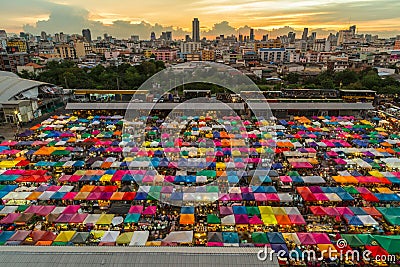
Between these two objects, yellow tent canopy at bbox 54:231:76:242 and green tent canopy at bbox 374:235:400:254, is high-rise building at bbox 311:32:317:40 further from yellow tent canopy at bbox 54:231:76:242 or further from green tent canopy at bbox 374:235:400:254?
yellow tent canopy at bbox 54:231:76:242

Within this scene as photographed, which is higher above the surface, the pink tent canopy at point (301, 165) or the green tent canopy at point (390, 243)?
the pink tent canopy at point (301, 165)

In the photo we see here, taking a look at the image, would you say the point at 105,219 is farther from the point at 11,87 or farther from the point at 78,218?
the point at 11,87

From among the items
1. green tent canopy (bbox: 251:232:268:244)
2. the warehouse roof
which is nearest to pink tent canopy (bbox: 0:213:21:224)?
the warehouse roof

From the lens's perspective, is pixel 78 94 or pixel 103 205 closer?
pixel 103 205

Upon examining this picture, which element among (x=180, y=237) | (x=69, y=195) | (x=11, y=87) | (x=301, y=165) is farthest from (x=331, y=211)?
(x=11, y=87)

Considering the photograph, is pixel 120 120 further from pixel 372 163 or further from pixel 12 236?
pixel 372 163

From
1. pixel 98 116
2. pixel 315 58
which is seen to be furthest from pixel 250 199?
pixel 315 58

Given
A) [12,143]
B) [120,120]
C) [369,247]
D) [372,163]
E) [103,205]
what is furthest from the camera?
[120,120]

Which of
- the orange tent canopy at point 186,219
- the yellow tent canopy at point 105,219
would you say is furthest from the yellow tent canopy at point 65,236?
the orange tent canopy at point 186,219

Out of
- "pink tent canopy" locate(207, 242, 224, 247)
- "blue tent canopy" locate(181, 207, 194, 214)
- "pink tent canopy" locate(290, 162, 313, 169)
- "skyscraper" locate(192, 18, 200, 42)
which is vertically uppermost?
"skyscraper" locate(192, 18, 200, 42)

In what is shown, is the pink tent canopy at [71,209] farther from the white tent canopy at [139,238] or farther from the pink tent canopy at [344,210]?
the pink tent canopy at [344,210]

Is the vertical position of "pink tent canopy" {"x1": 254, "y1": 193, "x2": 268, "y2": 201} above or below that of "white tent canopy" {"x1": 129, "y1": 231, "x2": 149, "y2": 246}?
above
